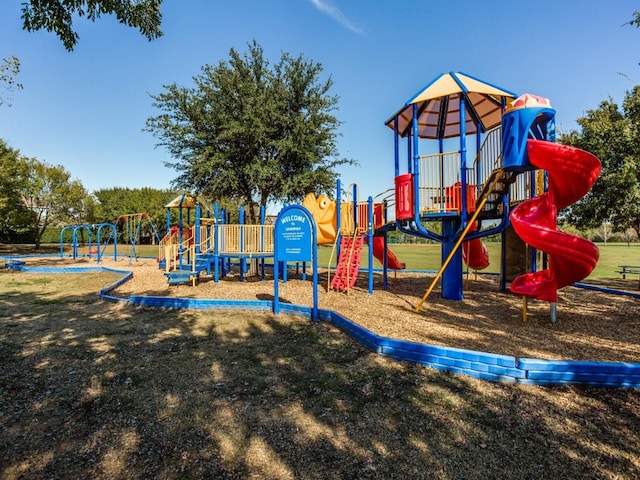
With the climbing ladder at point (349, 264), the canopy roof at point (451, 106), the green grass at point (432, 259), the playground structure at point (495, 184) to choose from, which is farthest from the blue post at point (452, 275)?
the green grass at point (432, 259)

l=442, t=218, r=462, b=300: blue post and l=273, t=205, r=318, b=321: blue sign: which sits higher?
l=273, t=205, r=318, b=321: blue sign

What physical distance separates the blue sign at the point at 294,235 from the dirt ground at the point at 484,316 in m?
1.64

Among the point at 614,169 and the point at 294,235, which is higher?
the point at 614,169

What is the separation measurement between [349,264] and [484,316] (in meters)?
4.55

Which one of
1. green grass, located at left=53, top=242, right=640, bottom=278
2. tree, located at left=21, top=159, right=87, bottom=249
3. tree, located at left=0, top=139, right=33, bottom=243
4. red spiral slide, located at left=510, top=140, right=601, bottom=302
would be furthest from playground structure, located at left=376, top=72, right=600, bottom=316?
tree, located at left=21, top=159, right=87, bottom=249

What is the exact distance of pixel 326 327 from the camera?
7.68 metres

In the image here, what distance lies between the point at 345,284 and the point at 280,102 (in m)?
10.1

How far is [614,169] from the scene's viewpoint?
1431 centimetres

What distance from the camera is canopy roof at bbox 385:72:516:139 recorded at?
9.81 m

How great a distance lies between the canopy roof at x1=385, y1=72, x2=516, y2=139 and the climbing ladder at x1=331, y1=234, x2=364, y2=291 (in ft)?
13.3

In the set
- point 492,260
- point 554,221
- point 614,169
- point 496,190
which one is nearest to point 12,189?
point 496,190

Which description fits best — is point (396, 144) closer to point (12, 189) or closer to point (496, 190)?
point (496, 190)

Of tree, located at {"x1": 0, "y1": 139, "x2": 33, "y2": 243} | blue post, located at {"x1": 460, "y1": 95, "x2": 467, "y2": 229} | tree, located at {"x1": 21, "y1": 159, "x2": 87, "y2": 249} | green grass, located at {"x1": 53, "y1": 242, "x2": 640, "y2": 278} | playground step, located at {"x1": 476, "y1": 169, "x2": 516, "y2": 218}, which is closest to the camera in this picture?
playground step, located at {"x1": 476, "y1": 169, "x2": 516, "y2": 218}

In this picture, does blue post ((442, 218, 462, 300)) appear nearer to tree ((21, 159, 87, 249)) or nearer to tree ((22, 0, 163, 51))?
tree ((22, 0, 163, 51))
